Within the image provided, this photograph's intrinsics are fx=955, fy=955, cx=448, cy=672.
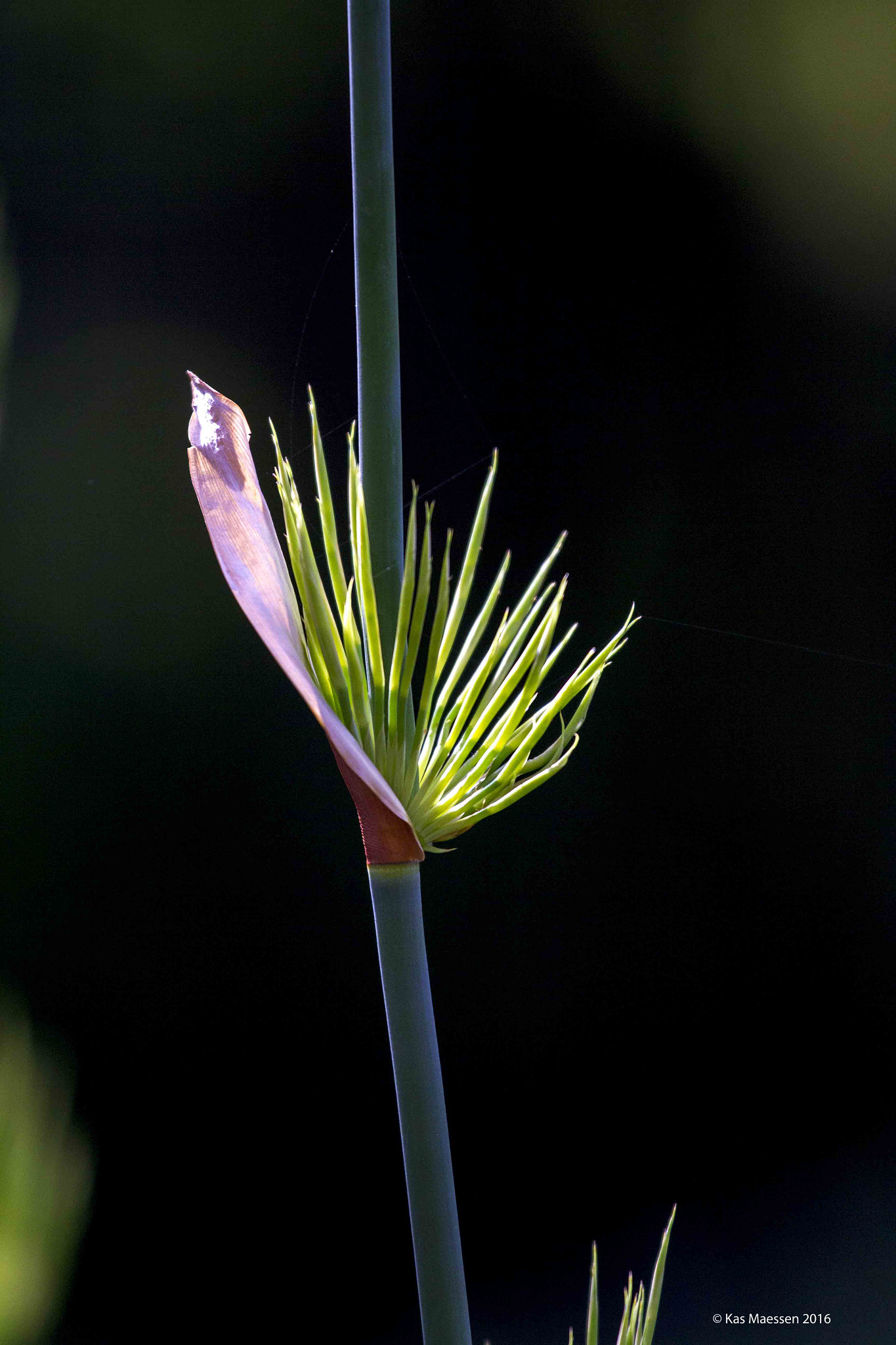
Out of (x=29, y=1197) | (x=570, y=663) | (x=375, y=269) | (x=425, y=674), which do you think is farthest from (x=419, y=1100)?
(x=570, y=663)

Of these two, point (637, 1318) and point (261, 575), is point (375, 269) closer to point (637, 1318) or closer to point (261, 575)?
point (261, 575)

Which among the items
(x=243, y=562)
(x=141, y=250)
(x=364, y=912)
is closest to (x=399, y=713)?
(x=243, y=562)

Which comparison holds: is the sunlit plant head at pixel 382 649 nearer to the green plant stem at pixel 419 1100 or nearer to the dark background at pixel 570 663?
the green plant stem at pixel 419 1100

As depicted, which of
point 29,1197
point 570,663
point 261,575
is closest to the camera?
point 261,575

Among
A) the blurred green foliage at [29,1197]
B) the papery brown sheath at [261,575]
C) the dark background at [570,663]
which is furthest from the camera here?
the dark background at [570,663]

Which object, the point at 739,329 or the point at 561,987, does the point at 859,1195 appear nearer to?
the point at 561,987

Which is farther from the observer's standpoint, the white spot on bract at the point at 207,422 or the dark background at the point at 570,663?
the dark background at the point at 570,663

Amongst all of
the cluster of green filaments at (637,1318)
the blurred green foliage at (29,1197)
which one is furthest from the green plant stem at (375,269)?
the blurred green foliage at (29,1197)
